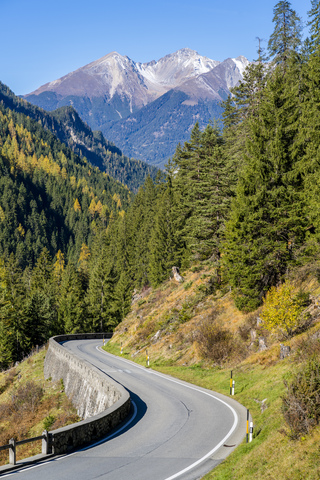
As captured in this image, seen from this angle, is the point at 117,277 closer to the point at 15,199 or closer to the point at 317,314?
the point at 317,314

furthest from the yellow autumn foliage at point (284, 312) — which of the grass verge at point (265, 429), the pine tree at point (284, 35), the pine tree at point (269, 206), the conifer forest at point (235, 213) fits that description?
the pine tree at point (284, 35)

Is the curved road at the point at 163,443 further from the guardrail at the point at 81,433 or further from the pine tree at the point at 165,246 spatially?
the pine tree at the point at 165,246

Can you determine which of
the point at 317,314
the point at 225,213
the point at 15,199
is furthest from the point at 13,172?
the point at 317,314

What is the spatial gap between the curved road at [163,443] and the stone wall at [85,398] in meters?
0.47

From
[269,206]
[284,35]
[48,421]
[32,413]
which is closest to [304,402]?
[269,206]

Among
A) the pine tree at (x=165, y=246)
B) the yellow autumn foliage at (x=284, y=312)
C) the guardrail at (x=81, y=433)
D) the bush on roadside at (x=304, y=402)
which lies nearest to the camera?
the bush on roadside at (x=304, y=402)

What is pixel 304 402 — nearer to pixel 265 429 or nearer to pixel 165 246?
pixel 265 429

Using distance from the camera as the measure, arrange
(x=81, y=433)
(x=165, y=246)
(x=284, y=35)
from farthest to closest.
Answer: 1. (x=165, y=246)
2. (x=284, y=35)
3. (x=81, y=433)

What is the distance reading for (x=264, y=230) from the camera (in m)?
25.0

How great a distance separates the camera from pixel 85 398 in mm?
23172

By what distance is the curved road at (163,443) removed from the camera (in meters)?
10.6

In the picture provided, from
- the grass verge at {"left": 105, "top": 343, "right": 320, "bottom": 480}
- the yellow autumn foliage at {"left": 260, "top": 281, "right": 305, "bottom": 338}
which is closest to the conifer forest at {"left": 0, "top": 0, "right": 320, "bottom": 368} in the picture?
the yellow autumn foliage at {"left": 260, "top": 281, "right": 305, "bottom": 338}

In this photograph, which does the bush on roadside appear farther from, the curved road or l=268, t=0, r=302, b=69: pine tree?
l=268, t=0, r=302, b=69: pine tree

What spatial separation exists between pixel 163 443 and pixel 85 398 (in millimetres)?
11566
